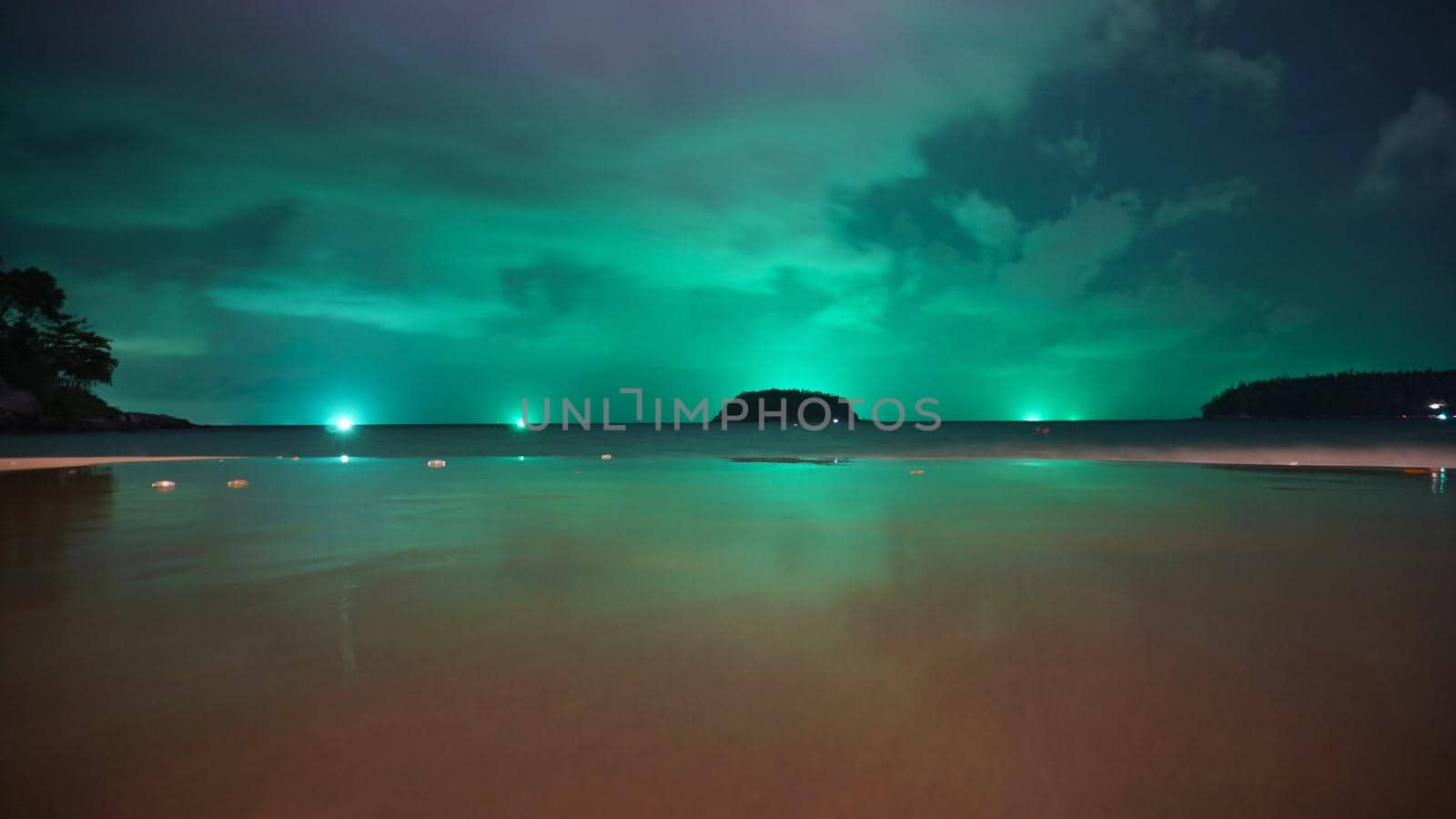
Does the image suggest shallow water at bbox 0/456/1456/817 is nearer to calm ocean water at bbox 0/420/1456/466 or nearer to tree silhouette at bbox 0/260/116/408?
calm ocean water at bbox 0/420/1456/466

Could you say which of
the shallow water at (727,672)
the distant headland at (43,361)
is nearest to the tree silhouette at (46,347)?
the distant headland at (43,361)

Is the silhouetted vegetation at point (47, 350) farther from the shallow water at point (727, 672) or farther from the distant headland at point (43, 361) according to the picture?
the shallow water at point (727, 672)

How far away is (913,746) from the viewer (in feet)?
9.45

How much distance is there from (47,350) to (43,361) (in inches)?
53.1

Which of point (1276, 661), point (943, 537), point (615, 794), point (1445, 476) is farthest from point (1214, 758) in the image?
point (1445, 476)

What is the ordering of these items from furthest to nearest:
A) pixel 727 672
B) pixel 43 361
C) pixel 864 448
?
pixel 43 361
pixel 864 448
pixel 727 672

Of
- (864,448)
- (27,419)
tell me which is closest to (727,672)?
(864,448)

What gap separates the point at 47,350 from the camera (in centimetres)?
7000

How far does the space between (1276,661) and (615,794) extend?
3.90 metres

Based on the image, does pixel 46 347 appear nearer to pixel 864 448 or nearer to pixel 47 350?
pixel 47 350

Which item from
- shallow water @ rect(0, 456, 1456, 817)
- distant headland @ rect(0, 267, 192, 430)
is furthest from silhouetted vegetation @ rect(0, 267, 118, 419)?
shallow water @ rect(0, 456, 1456, 817)

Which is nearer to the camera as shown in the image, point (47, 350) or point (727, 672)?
point (727, 672)

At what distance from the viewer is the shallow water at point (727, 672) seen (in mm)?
2559

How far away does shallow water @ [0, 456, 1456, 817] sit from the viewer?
2559 millimetres
